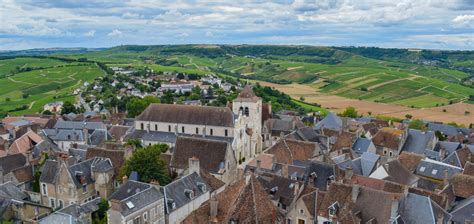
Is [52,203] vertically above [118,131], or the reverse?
[118,131]

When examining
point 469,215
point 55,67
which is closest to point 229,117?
point 469,215

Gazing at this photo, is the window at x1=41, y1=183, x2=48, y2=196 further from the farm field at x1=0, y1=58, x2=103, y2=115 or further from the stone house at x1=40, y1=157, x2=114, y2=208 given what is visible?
the farm field at x1=0, y1=58, x2=103, y2=115

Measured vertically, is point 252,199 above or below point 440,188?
above

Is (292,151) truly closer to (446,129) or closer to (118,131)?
(118,131)

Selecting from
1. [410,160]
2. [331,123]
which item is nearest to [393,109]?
[331,123]

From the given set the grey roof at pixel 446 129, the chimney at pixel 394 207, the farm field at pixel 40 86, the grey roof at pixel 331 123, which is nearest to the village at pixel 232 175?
the chimney at pixel 394 207

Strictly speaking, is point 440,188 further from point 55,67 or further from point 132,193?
point 55,67

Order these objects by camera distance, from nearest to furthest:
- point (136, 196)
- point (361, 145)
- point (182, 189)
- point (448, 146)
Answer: point (136, 196) < point (182, 189) < point (361, 145) < point (448, 146)
